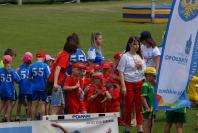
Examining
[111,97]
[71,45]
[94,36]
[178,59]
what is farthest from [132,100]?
[178,59]

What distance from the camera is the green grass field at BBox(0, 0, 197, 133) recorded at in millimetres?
30266

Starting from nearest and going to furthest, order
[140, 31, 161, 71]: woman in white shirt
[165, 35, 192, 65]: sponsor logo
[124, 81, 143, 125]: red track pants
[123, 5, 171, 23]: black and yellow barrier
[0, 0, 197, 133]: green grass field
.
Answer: [165, 35, 192, 65]: sponsor logo
[124, 81, 143, 125]: red track pants
[140, 31, 161, 71]: woman in white shirt
[0, 0, 197, 133]: green grass field
[123, 5, 171, 23]: black and yellow barrier

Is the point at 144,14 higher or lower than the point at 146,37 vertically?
lower

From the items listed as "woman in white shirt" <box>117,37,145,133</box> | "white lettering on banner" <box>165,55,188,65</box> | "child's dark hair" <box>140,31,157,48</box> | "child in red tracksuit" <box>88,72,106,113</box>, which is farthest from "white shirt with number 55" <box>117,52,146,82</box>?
"white lettering on banner" <box>165,55,188,65</box>

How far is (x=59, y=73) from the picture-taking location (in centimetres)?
1373

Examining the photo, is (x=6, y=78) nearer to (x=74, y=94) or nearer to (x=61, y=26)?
(x=74, y=94)

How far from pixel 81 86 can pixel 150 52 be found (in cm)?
244

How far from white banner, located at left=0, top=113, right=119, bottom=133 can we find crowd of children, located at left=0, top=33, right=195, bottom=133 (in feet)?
4.97

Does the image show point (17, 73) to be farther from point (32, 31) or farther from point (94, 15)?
point (94, 15)

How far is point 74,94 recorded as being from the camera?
539 inches

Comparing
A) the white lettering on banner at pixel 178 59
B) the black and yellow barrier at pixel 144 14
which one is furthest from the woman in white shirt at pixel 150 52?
the black and yellow barrier at pixel 144 14

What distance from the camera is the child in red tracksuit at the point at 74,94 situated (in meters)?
13.6

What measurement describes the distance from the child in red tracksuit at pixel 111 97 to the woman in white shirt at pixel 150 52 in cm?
168

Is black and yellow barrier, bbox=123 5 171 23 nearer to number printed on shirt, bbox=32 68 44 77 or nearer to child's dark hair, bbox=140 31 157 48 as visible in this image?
child's dark hair, bbox=140 31 157 48
